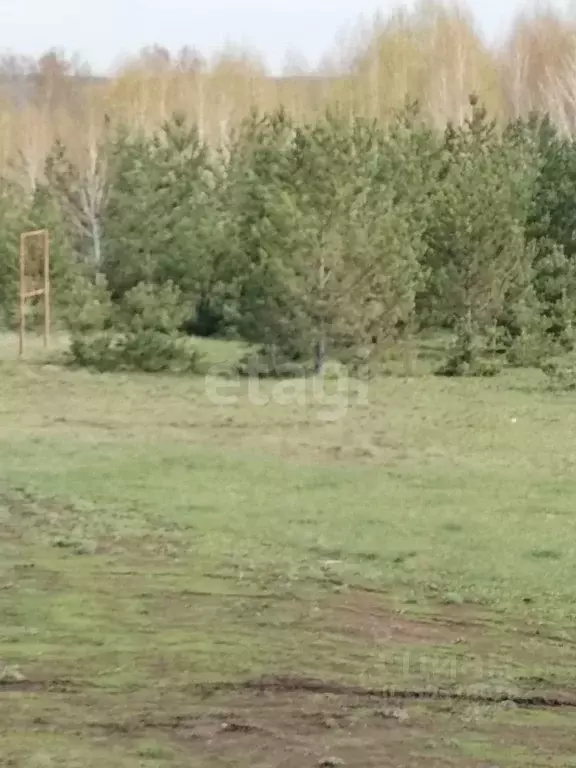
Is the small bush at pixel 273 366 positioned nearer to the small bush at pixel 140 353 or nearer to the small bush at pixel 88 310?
the small bush at pixel 140 353

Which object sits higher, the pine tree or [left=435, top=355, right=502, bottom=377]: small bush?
the pine tree

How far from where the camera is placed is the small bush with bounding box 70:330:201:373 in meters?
15.2

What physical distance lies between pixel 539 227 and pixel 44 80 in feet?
68.7

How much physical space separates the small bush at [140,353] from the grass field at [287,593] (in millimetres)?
4005

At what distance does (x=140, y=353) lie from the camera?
1523 centimetres

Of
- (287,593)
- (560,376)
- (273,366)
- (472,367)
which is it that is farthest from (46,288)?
(287,593)

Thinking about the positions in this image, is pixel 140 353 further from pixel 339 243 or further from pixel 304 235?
pixel 339 243

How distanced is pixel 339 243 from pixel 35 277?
6.25 m

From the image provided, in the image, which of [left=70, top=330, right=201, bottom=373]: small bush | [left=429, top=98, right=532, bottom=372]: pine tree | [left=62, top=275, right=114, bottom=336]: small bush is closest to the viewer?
[left=70, top=330, right=201, bottom=373]: small bush

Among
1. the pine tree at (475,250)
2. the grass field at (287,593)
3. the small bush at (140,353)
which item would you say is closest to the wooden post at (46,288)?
the small bush at (140,353)

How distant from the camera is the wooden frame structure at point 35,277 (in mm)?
17281

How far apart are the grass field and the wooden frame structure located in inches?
249

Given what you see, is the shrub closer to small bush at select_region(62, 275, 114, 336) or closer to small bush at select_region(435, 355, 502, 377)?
small bush at select_region(62, 275, 114, 336)

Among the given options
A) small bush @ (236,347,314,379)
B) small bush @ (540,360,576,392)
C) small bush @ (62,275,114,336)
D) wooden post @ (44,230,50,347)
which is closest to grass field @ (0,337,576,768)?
small bush @ (540,360,576,392)
